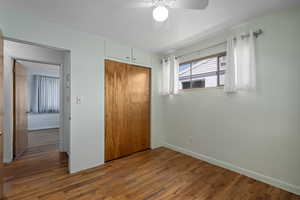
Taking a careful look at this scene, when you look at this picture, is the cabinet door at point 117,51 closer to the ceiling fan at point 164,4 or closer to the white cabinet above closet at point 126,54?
the white cabinet above closet at point 126,54

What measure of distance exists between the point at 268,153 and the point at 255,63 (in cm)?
135

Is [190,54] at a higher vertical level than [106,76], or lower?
higher

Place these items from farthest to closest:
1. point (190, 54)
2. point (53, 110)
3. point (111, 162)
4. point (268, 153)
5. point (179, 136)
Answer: point (53, 110) → point (179, 136) → point (190, 54) → point (111, 162) → point (268, 153)

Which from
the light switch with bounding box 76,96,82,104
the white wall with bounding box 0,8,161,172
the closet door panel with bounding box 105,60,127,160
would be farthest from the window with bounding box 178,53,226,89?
the light switch with bounding box 76,96,82,104

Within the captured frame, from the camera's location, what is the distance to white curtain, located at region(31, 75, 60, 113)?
5.61 metres

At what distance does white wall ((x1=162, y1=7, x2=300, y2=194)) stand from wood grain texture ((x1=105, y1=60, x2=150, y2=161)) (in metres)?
1.42

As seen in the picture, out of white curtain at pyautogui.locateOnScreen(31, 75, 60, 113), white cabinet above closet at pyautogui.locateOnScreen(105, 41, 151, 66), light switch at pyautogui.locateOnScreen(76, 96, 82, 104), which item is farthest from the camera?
white curtain at pyautogui.locateOnScreen(31, 75, 60, 113)

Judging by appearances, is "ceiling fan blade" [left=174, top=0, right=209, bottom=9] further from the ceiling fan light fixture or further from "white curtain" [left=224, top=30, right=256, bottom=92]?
"white curtain" [left=224, top=30, right=256, bottom=92]

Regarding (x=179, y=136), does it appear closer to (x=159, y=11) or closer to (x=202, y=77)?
(x=202, y=77)

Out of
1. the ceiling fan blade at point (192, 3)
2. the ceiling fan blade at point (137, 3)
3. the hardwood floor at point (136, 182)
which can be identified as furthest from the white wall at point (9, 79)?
the ceiling fan blade at point (192, 3)

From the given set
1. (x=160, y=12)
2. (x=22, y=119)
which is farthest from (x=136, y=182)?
(x=22, y=119)

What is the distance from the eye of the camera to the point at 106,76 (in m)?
2.63

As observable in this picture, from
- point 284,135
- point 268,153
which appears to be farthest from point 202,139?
point 284,135

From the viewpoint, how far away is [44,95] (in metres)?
5.78
